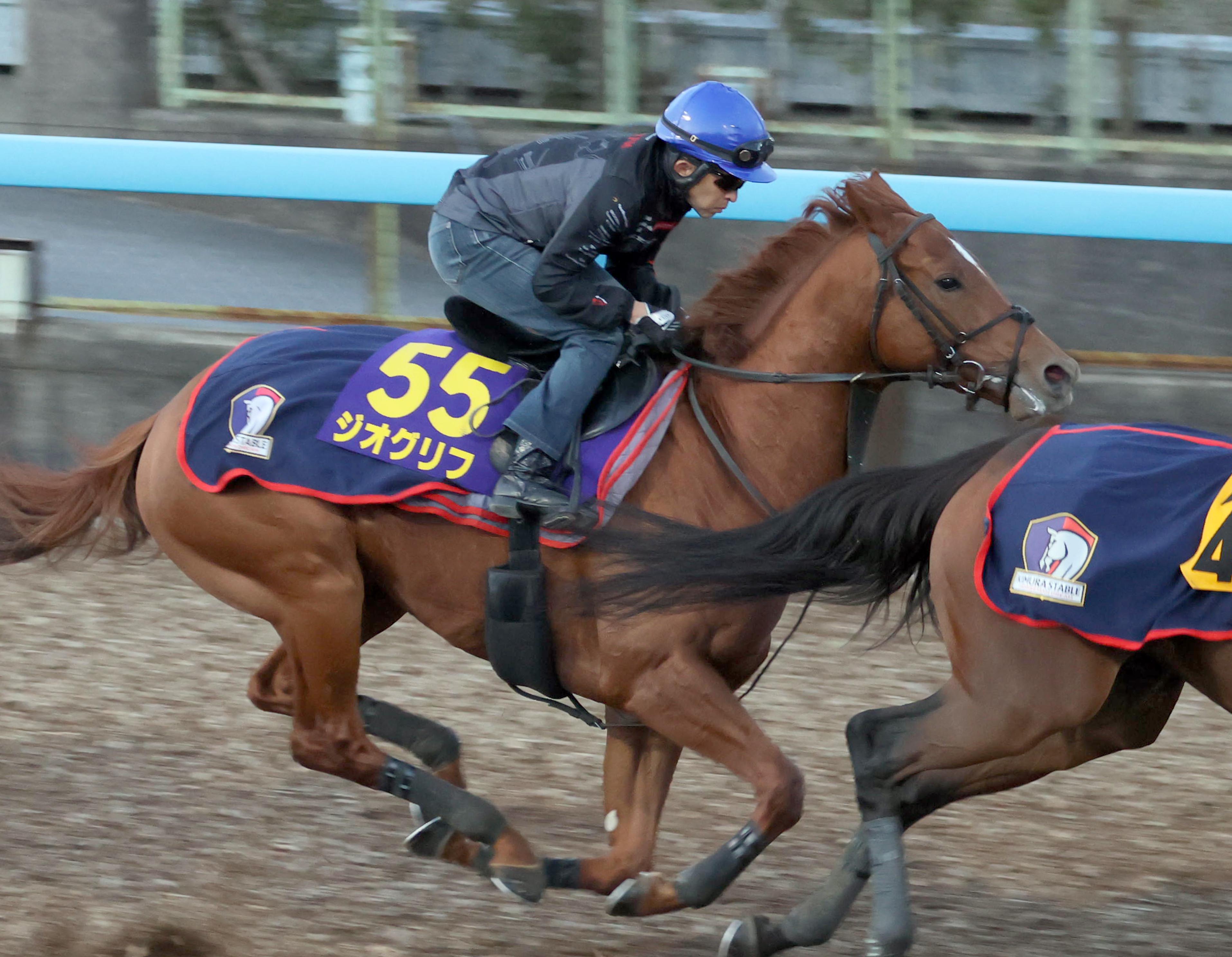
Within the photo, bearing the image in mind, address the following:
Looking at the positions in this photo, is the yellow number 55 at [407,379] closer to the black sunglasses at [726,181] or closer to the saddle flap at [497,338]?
the saddle flap at [497,338]

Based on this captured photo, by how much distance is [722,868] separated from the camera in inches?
134

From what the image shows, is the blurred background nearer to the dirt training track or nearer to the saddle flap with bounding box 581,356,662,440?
the dirt training track

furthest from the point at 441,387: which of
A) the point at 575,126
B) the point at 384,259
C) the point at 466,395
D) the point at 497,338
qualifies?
the point at 575,126

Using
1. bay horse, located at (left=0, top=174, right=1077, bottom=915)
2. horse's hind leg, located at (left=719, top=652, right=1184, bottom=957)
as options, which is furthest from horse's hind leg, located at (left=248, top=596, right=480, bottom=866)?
horse's hind leg, located at (left=719, top=652, right=1184, bottom=957)

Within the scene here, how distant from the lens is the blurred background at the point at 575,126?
6508mm

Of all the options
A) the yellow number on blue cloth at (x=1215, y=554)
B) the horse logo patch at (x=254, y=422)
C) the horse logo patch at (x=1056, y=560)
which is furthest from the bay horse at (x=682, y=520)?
the yellow number on blue cloth at (x=1215, y=554)

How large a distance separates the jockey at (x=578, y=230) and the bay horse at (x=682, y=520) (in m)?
0.23

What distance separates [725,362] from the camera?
3750mm

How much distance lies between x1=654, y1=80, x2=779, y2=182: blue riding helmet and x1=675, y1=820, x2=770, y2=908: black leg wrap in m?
1.55

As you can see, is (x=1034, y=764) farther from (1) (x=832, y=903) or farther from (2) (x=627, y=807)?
(2) (x=627, y=807)

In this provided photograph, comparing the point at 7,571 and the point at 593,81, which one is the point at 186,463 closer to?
the point at 7,571

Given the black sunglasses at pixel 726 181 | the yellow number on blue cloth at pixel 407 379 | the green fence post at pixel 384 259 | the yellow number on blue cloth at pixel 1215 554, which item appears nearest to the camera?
the yellow number on blue cloth at pixel 1215 554

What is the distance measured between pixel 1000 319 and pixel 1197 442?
62 cm

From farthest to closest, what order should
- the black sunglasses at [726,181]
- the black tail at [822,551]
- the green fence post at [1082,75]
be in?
the green fence post at [1082,75]
the black sunglasses at [726,181]
the black tail at [822,551]
